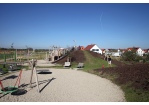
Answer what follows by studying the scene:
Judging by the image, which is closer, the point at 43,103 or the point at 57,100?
the point at 43,103

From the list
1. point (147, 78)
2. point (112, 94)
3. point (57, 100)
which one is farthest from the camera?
point (147, 78)

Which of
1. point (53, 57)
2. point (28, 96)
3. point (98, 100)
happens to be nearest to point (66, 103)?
point (98, 100)

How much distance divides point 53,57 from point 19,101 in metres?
19.7

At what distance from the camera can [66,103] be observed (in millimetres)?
5453

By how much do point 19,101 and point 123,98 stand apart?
5.70 meters

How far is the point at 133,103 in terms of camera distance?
527 cm

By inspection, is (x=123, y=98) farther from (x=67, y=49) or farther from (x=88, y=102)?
(x=67, y=49)

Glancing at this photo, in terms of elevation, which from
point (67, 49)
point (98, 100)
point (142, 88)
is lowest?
point (98, 100)

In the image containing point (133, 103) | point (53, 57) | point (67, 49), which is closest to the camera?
point (133, 103)

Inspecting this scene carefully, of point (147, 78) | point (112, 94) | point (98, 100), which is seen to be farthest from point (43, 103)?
point (147, 78)

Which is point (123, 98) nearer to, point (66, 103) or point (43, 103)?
point (66, 103)

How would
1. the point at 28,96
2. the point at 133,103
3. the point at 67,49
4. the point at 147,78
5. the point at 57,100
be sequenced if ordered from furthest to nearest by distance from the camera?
the point at 67,49 → the point at 147,78 → the point at 28,96 → the point at 57,100 → the point at 133,103

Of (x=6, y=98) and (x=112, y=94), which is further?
(x=112, y=94)

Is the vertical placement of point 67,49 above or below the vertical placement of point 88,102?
above
